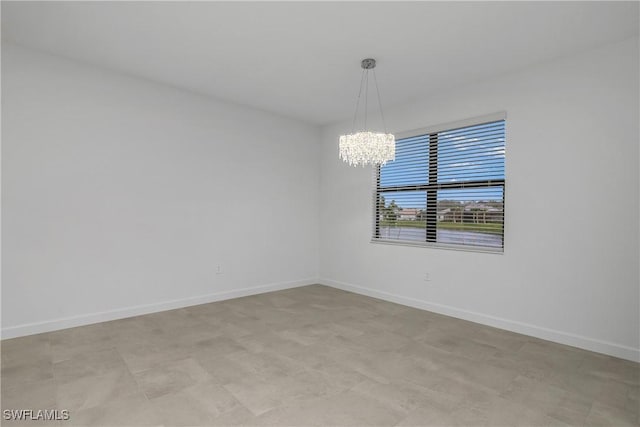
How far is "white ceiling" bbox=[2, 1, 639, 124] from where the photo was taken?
2.54 meters

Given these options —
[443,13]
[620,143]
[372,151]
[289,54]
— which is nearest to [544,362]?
[620,143]

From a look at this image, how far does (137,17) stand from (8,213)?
6.92 feet

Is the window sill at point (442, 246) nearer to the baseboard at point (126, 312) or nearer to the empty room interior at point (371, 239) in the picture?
the empty room interior at point (371, 239)

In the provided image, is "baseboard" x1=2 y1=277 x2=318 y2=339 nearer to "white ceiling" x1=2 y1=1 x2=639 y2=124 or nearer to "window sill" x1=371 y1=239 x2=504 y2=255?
"window sill" x1=371 y1=239 x2=504 y2=255

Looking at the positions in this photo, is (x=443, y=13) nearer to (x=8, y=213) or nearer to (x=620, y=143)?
(x=620, y=143)

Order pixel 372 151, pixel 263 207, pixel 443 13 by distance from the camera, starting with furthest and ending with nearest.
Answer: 1. pixel 263 207
2. pixel 372 151
3. pixel 443 13

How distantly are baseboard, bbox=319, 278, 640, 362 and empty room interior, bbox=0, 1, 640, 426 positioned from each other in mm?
23

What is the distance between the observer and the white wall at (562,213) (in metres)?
2.88

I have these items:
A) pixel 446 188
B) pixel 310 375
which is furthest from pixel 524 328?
pixel 310 375

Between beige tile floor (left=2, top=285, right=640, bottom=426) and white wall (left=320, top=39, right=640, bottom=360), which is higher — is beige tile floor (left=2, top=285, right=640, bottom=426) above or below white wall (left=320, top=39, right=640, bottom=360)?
below

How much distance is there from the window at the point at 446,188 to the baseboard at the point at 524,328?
728 mm

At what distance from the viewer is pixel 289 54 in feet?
10.6

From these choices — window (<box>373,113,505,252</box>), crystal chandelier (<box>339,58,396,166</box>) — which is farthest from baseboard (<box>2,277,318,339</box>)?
crystal chandelier (<box>339,58,396,166</box>)

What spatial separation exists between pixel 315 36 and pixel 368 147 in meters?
1.07
